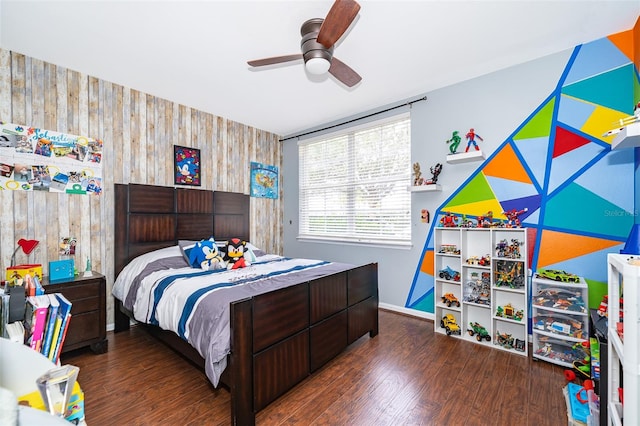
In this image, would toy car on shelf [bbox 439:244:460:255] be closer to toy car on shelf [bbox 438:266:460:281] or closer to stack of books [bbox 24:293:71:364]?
toy car on shelf [bbox 438:266:460:281]

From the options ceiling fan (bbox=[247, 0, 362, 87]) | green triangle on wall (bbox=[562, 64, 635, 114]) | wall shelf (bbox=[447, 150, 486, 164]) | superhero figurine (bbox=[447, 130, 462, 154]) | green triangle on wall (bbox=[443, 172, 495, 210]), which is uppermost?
ceiling fan (bbox=[247, 0, 362, 87])

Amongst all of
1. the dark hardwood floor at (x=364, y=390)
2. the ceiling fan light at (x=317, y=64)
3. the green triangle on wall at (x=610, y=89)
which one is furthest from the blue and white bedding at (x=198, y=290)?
the green triangle on wall at (x=610, y=89)

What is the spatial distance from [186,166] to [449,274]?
3632 mm

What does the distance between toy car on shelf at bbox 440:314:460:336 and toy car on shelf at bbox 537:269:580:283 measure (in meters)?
0.96

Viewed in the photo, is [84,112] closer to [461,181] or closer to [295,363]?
[295,363]

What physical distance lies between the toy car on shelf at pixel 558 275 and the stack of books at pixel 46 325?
3447mm

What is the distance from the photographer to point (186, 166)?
3.79 m

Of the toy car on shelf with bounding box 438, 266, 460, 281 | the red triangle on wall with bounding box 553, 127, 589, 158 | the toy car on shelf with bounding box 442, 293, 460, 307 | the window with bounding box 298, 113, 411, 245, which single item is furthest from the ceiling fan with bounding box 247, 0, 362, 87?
the toy car on shelf with bounding box 442, 293, 460, 307

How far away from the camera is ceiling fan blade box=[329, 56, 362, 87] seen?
87.4 inches

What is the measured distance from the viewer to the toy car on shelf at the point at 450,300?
3.04 metres

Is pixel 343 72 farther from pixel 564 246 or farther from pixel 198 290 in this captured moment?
pixel 564 246

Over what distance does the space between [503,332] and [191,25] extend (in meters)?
4.09

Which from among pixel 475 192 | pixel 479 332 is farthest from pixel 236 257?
pixel 475 192

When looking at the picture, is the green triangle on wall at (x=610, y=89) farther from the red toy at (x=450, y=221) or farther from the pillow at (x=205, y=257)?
the pillow at (x=205, y=257)
